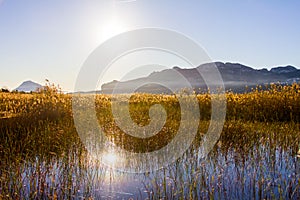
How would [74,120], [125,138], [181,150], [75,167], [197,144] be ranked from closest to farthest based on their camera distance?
[75,167]
[181,150]
[197,144]
[125,138]
[74,120]

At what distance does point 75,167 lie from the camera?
5199 mm

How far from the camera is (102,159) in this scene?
604cm

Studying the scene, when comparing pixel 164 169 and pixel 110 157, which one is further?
pixel 110 157

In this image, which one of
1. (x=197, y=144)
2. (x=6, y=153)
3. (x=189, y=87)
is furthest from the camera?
(x=189, y=87)

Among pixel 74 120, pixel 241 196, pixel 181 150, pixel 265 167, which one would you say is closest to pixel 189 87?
pixel 74 120

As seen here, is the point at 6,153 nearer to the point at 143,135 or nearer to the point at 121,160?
the point at 121,160

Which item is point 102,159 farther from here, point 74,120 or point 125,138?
point 74,120

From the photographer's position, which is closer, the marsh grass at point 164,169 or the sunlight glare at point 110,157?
the marsh grass at point 164,169

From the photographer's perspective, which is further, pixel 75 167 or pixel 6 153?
pixel 6 153

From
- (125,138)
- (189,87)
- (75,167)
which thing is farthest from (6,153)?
(189,87)

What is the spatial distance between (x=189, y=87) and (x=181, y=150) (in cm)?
818

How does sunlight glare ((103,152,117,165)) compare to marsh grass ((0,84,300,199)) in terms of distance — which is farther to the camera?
sunlight glare ((103,152,117,165))

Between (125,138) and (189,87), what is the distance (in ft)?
23.3

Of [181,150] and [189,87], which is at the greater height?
[189,87]
